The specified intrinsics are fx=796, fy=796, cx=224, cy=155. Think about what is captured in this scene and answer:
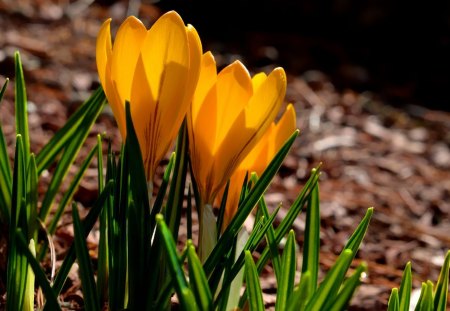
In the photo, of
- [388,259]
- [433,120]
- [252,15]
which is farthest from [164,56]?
[252,15]

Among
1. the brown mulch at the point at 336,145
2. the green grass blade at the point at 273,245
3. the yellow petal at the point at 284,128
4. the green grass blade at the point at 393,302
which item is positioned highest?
the brown mulch at the point at 336,145

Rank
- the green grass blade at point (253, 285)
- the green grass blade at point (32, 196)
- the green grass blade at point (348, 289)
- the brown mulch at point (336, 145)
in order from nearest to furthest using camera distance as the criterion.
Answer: the green grass blade at point (348, 289)
the green grass blade at point (253, 285)
the green grass blade at point (32, 196)
the brown mulch at point (336, 145)

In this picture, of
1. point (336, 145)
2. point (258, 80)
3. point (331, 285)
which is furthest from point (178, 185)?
point (336, 145)

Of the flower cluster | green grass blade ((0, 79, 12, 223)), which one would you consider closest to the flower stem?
the flower cluster

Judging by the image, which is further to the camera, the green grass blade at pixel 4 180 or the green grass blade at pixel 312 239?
the green grass blade at pixel 4 180

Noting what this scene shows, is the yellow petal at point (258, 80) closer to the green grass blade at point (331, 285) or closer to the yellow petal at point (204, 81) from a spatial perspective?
the yellow petal at point (204, 81)

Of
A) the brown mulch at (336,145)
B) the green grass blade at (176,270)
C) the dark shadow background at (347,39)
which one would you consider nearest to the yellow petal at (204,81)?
the green grass blade at (176,270)

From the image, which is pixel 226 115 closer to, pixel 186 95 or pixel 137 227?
pixel 186 95
